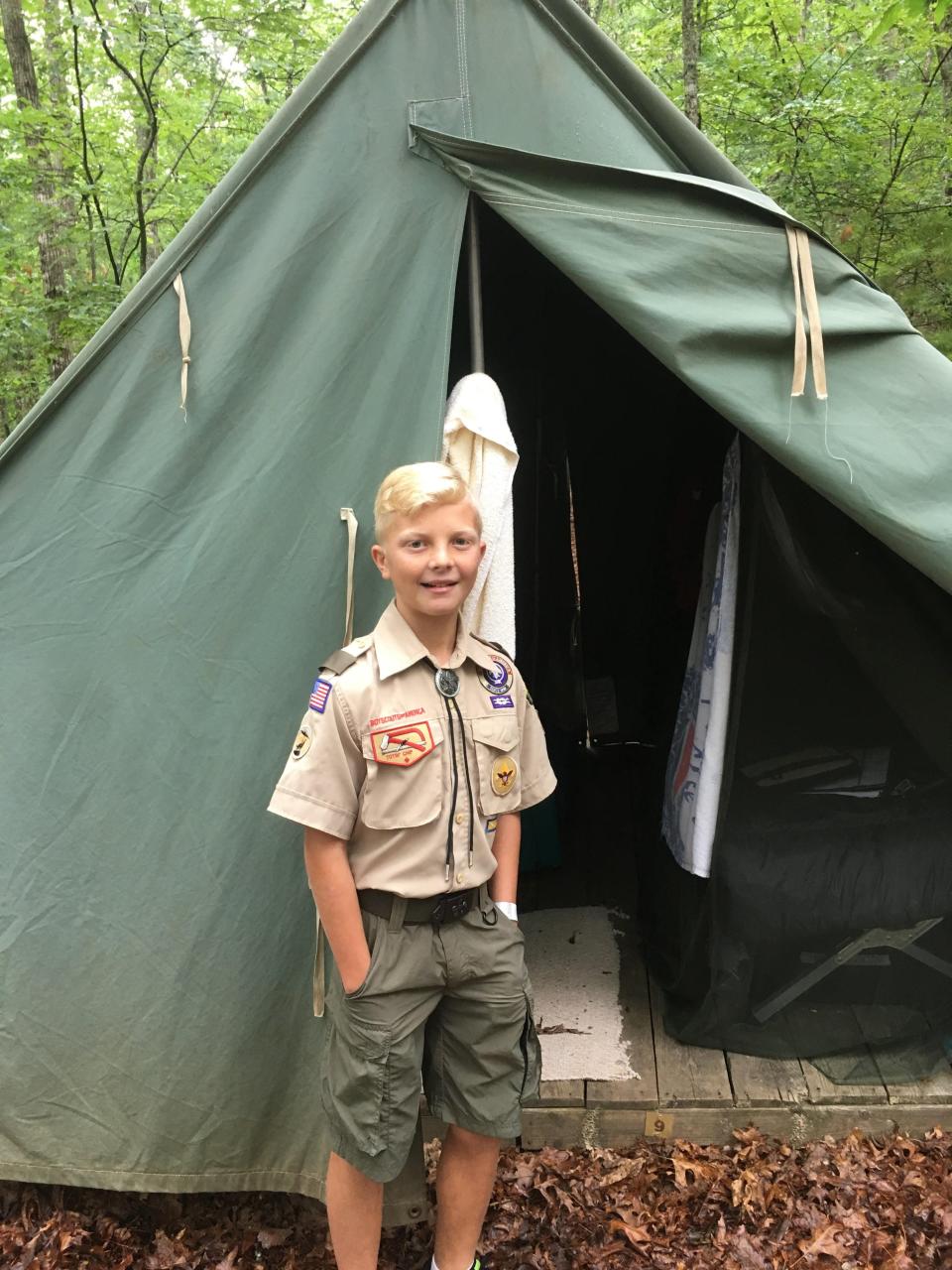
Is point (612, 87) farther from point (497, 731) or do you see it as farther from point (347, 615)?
point (497, 731)

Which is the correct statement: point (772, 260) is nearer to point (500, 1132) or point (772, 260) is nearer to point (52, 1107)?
point (500, 1132)

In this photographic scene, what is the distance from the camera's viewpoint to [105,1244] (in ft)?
6.40

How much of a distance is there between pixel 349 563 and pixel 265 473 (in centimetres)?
25

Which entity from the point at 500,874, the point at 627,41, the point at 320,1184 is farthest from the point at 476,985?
the point at 627,41

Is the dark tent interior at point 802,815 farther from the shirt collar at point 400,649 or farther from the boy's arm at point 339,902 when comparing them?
the boy's arm at point 339,902

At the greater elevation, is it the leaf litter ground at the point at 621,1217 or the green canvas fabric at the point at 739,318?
the green canvas fabric at the point at 739,318

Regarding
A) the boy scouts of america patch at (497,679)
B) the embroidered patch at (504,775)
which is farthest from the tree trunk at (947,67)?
the embroidered patch at (504,775)

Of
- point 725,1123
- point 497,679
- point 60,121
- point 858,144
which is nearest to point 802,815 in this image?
point 725,1123

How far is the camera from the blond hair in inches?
59.1

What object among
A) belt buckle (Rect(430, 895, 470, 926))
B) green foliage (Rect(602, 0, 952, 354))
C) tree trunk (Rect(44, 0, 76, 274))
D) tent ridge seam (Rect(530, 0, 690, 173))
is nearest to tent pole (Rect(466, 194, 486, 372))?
tent ridge seam (Rect(530, 0, 690, 173))

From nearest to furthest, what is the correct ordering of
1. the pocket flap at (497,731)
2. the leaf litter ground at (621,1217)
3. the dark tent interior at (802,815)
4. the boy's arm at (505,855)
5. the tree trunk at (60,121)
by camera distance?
the pocket flap at (497,731)
the boy's arm at (505,855)
the leaf litter ground at (621,1217)
the dark tent interior at (802,815)
the tree trunk at (60,121)

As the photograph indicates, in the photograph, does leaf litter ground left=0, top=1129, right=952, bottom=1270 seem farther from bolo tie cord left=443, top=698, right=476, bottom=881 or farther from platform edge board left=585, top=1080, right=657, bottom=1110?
bolo tie cord left=443, top=698, right=476, bottom=881

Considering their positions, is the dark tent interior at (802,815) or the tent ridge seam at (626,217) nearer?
the tent ridge seam at (626,217)

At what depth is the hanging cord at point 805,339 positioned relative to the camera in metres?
1.72
